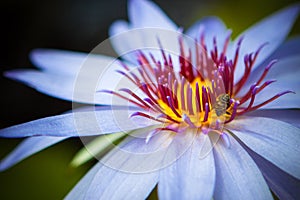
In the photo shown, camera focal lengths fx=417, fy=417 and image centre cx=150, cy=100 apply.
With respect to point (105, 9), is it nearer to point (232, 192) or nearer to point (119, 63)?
point (119, 63)

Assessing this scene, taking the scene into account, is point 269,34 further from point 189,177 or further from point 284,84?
point 189,177

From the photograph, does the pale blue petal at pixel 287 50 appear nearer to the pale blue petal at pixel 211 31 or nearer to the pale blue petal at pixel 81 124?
the pale blue petal at pixel 211 31

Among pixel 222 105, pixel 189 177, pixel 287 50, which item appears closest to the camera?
pixel 189 177

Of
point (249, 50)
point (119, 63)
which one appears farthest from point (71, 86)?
point (249, 50)

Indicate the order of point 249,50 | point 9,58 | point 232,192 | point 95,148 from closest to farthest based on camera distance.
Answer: point 232,192 → point 95,148 → point 249,50 → point 9,58

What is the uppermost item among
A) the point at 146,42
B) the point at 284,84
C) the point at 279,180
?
the point at 146,42

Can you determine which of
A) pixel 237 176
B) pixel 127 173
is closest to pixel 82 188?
pixel 127 173

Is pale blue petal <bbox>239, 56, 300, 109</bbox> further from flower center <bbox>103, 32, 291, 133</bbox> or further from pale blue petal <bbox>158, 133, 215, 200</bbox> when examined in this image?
pale blue petal <bbox>158, 133, 215, 200</bbox>
